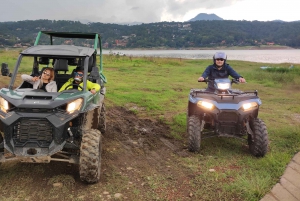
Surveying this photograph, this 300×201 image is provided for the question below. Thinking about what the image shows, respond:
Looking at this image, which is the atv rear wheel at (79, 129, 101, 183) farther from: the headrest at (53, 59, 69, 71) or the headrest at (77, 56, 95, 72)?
the headrest at (53, 59, 69, 71)

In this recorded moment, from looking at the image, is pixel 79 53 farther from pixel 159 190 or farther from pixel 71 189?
pixel 159 190

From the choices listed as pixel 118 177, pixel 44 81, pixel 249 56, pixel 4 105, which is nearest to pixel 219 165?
pixel 118 177

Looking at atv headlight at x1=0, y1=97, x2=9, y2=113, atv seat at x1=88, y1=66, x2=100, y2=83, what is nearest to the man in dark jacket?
atv seat at x1=88, y1=66, x2=100, y2=83

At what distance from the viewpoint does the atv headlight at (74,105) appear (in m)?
4.19

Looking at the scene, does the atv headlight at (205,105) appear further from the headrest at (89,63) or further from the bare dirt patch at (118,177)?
the headrest at (89,63)

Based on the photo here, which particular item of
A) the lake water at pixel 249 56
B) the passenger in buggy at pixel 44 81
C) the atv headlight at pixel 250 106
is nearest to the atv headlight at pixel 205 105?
the atv headlight at pixel 250 106

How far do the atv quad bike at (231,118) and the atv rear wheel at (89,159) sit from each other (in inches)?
82.6

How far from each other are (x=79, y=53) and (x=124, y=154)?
194 centimetres

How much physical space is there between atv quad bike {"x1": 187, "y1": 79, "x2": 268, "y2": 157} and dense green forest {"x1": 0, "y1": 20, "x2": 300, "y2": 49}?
90.6 meters

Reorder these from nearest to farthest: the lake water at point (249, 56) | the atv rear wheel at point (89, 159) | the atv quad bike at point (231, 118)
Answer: the atv rear wheel at point (89, 159) < the atv quad bike at point (231, 118) < the lake water at point (249, 56)

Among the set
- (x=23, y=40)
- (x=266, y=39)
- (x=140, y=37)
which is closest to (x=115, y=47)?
(x=140, y=37)

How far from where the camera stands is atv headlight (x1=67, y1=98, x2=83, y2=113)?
4.19 metres

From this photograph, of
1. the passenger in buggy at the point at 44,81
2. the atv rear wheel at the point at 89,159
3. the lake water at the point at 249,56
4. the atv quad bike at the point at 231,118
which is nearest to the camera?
the atv rear wheel at the point at 89,159

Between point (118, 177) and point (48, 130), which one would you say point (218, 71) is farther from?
point (48, 130)
